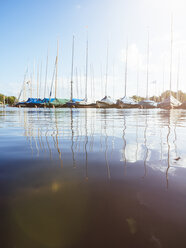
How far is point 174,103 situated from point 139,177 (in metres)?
39.5

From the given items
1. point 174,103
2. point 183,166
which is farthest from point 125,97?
point 183,166

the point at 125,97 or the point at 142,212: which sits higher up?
the point at 125,97

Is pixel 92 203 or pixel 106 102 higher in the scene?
pixel 106 102

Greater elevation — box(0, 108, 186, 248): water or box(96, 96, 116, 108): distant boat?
box(96, 96, 116, 108): distant boat

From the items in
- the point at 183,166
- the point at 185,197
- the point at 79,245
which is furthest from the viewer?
the point at 183,166

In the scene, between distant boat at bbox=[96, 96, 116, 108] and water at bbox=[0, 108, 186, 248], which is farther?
distant boat at bbox=[96, 96, 116, 108]

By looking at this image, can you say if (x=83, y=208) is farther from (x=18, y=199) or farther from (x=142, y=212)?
(x=18, y=199)

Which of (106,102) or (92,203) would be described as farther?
(106,102)

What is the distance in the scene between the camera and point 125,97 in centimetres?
4338

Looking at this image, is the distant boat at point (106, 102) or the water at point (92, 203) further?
the distant boat at point (106, 102)

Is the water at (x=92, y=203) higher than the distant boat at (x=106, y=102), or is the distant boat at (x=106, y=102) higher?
the distant boat at (x=106, y=102)

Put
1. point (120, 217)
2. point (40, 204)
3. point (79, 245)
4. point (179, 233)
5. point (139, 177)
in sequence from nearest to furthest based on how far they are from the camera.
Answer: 1. point (79, 245)
2. point (179, 233)
3. point (120, 217)
4. point (40, 204)
5. point (139, 177)

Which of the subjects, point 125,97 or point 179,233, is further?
point 125,97

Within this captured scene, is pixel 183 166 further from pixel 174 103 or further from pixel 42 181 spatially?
pixel 174 103
